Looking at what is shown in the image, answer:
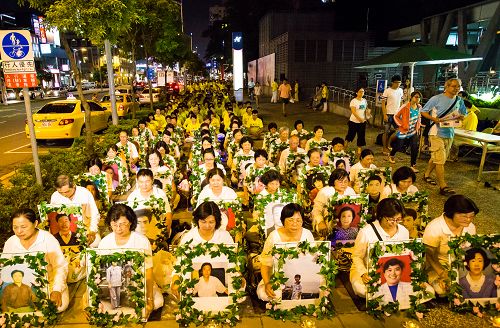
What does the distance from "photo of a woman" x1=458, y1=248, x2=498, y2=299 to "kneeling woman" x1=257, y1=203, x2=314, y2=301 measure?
1700mm

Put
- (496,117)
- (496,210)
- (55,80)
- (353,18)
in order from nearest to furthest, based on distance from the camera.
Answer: (496,210) < (496,117) < (353,18) < (55,80)

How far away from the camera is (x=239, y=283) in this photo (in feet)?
13.4

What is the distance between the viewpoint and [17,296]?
4012 mm

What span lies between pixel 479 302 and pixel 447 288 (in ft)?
1.08

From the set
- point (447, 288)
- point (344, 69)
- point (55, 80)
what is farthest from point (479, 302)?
point (55, 80)

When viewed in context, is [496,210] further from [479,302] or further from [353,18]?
[353,18]

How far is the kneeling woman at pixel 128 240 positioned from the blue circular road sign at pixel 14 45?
434 cm

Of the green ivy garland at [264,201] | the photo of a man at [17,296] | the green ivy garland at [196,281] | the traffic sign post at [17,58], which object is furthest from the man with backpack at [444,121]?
the traffic sign post at [17,58]

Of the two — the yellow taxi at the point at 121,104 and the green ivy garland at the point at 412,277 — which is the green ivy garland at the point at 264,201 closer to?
the green ivy garland at the point at 412,277

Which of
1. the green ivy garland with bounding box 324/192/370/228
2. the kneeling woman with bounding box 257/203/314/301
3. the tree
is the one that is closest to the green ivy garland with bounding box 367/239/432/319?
the kneeling woman with bounding box 257/203/314/301

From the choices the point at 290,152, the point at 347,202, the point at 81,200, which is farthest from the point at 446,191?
the point at 81,200

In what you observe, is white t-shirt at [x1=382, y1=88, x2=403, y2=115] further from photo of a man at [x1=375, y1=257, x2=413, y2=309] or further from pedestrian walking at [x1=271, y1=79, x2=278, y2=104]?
pedestrian walking at [x1=271, y1=79, x2=278, y2=104]

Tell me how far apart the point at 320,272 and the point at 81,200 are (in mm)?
3493

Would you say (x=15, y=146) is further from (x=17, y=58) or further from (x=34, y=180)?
(x=17, y=58)
